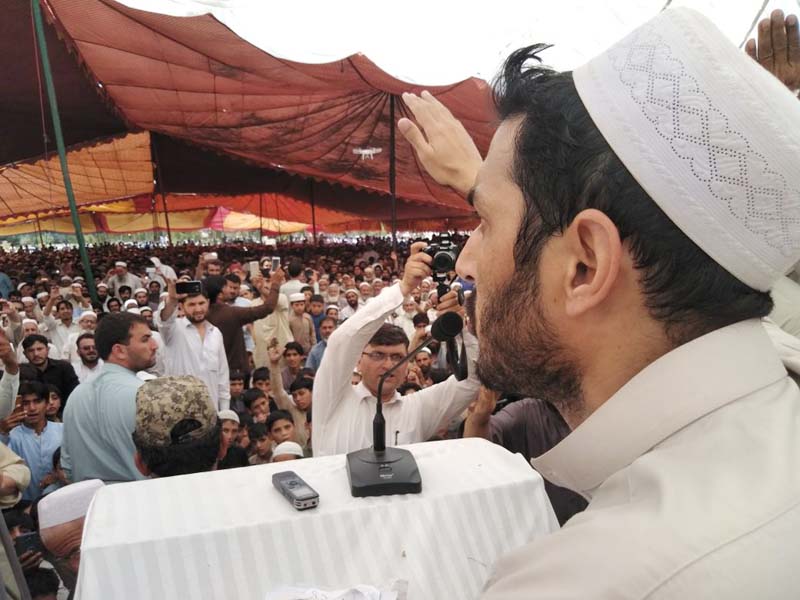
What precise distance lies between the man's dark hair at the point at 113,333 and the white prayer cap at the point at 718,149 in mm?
2847

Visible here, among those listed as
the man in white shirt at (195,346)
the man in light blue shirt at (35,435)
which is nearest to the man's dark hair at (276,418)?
the man in white shirt at (195,346)

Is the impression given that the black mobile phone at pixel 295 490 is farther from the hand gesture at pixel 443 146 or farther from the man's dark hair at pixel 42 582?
the man's dark hair at pixel 42 582

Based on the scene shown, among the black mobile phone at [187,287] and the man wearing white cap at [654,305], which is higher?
the man wearing white cap at [654,305]

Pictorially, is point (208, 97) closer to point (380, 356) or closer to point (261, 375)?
point (261, 375)

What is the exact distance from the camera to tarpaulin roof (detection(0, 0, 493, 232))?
6918 mm

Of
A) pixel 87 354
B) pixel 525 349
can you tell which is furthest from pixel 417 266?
pixel 87 354

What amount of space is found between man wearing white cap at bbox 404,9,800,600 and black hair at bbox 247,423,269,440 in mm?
3038

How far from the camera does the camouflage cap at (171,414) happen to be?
1.72m

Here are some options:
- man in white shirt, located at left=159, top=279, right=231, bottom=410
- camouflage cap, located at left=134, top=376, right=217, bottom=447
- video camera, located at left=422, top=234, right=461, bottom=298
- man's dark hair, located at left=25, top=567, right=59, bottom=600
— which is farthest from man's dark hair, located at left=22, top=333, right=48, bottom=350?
video camera, located at left=422, top=234, right=461, bottom=298

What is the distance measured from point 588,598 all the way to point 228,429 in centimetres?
315

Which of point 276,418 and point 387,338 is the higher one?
point 387,338

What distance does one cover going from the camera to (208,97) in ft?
29.9

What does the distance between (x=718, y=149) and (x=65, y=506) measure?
1835 mm

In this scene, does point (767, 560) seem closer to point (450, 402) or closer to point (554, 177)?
point (554, 177)
